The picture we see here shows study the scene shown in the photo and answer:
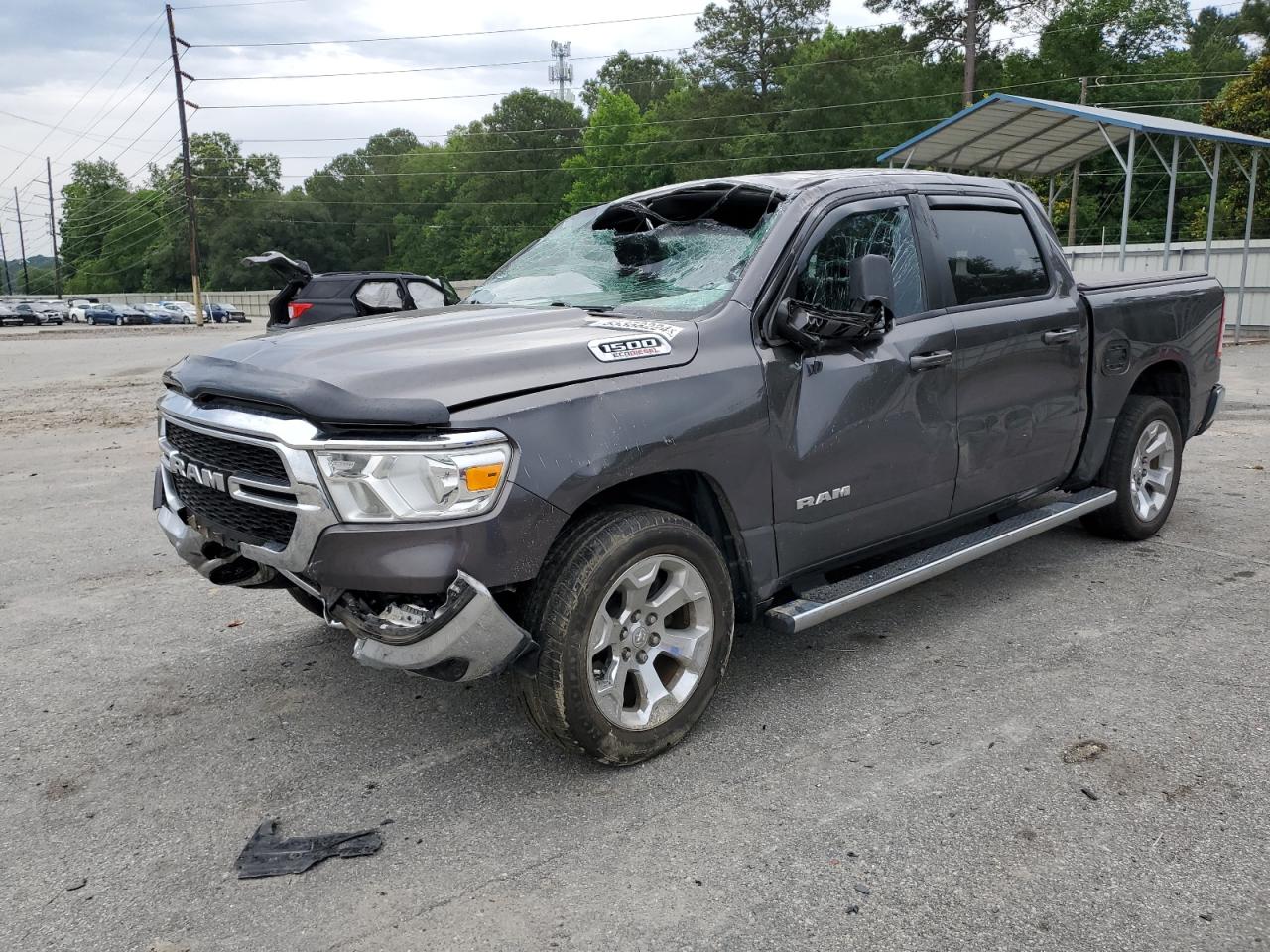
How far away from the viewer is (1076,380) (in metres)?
4.84

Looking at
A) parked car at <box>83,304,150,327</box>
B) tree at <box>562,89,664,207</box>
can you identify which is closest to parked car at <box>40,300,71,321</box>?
parked car at <box>83,304,150,327</box>

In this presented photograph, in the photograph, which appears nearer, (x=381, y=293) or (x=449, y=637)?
(x=449, y=637)

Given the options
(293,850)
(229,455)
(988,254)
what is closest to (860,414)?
(988,254)

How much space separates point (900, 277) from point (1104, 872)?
2387 millimetres

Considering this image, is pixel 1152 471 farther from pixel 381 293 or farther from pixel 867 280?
pixel 381 293

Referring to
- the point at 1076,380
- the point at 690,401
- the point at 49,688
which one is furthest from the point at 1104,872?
the point at 49,688

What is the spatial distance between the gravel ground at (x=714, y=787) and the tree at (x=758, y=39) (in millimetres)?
65856

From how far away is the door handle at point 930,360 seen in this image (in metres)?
3.95

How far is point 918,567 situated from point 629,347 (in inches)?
63.2

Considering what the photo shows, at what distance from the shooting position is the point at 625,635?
3.20m

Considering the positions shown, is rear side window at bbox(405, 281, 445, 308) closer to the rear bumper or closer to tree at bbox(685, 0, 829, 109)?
the rear bumper

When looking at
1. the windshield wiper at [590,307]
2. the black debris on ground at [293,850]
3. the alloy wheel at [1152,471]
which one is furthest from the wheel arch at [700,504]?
the alloy wheel at [1152,471]

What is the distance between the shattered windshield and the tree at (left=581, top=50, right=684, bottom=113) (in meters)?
91.9

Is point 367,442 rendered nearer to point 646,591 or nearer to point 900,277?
point 646,591
